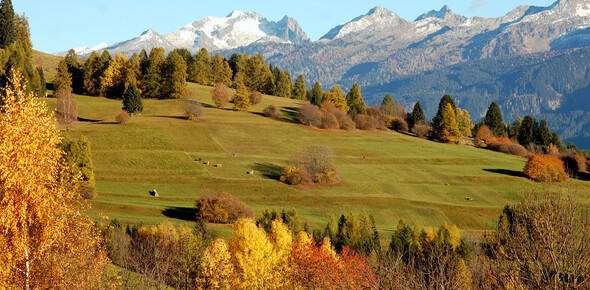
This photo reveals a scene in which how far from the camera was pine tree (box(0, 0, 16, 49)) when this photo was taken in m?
127

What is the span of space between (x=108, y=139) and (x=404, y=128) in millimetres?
78015

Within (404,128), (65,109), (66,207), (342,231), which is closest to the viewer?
(66,207)

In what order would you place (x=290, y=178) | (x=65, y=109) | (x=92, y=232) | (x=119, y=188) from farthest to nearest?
(x=65, y=109) < (x=290, y=178) < (x=119, y=188) < (x=92, y=232)

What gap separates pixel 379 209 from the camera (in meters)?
65.4

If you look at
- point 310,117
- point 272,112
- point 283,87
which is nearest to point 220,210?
point 310,117

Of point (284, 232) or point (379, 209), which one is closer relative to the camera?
point (284, 232)

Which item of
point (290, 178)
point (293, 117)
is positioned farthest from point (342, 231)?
point (293, 117)

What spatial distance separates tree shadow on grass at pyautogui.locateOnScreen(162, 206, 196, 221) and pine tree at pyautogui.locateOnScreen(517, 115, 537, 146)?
111826 mm

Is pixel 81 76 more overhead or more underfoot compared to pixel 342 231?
more overhead

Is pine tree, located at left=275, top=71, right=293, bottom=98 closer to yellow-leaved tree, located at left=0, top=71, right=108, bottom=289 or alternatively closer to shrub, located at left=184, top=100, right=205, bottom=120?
shrub, located at left=184, top=100, right=205, bottom=120

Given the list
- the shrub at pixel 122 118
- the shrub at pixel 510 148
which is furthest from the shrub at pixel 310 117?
the shrub at pixel 510 148

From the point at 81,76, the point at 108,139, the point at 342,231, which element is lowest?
the point at 342,231

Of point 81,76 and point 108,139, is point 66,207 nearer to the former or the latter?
point 108,139

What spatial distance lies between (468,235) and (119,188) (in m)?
43.0
